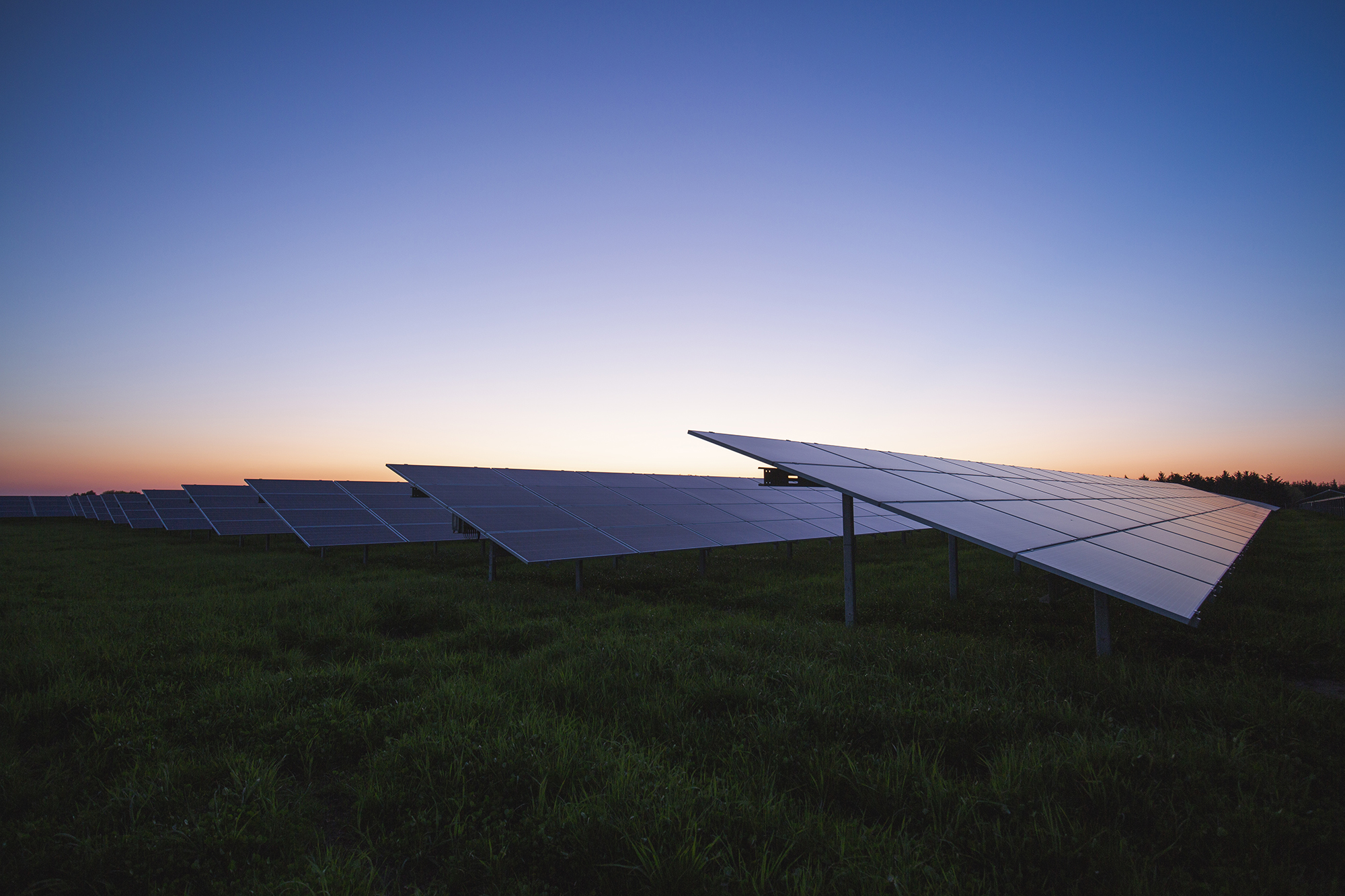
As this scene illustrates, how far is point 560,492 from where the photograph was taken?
46.5 feet

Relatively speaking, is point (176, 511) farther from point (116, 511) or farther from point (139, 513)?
point (116, 511)

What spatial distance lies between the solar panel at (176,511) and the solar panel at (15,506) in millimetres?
33977

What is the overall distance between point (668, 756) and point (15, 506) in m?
85.4

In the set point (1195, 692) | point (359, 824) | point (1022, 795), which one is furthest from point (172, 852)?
point (1195, 692)

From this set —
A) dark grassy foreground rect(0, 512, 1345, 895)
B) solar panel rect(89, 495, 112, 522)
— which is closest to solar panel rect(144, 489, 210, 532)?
solar panel rect(89, 495, 112, 522)

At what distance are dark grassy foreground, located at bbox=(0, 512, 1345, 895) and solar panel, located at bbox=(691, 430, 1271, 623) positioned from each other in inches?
29.6

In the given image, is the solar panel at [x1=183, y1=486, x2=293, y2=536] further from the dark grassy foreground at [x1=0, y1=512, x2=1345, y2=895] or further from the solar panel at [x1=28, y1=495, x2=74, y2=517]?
the solar panel at [x1=28, y1=495, x2=74, y2=517]

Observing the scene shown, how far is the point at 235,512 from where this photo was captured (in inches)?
837

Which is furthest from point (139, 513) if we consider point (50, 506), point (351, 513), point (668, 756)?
point (50, 506)

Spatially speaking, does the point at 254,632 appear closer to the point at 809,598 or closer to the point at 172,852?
the point at 172,852

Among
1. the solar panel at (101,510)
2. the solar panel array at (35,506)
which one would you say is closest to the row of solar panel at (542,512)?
the solar panel at (101,510)

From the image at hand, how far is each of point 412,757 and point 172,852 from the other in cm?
120

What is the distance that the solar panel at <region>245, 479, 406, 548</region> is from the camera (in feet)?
48.1

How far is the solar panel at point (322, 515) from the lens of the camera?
14.7 m
